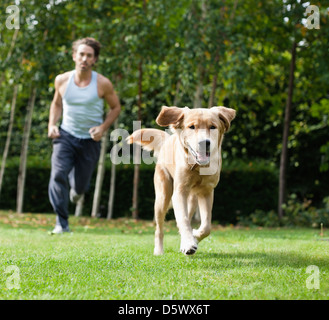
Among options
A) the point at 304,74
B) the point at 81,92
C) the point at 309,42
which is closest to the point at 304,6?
the point at 309,42

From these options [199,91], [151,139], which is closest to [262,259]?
[151,139]

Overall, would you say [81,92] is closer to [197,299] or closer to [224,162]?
[197,299]

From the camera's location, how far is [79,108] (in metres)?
6.86

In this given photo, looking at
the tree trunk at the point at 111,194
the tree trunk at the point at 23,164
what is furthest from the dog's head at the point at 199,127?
the tree trunk at the point at 23,164

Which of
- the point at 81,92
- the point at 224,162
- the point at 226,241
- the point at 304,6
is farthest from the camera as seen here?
the point at 224,162

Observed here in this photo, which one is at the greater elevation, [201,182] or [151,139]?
[151,139]

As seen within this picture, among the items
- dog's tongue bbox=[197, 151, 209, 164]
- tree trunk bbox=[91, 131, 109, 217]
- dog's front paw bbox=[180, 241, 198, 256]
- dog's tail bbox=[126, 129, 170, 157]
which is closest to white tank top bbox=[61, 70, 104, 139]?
dog's tail bbox=[126, 129, 170, 157]

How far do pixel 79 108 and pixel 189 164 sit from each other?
→ 10.2 ft

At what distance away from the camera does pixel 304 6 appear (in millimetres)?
9773

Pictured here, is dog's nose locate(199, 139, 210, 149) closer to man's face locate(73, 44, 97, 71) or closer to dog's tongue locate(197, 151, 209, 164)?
dog's tongue locate(197, 151, 209, 164)

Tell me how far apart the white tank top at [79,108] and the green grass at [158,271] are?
6.57ft

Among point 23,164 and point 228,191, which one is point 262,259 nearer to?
point 228,191

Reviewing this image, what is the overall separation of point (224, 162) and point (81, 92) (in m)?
6.53

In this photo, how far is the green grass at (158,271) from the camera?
9.42ft
